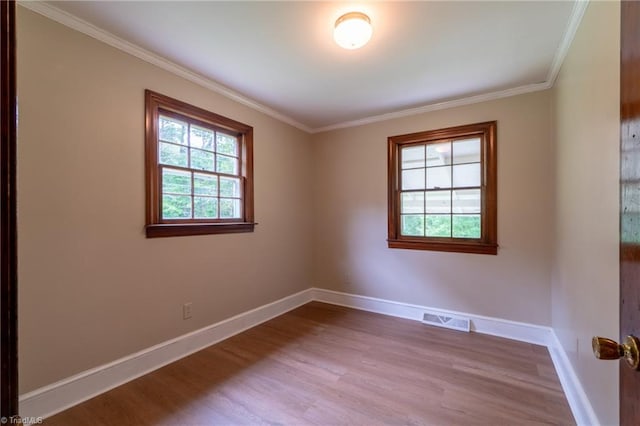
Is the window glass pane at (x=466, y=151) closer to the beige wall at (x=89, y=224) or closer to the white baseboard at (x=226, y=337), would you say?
the white baseboard at (x=226, y=337)

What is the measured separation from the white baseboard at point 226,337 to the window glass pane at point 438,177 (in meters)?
1.46

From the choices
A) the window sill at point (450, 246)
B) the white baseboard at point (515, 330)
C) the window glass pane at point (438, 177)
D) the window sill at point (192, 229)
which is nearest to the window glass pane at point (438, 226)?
the window sill at point (450, 246)

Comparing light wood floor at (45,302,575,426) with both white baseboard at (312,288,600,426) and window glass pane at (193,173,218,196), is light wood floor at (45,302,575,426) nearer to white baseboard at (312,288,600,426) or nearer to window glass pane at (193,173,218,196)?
white baseboard at (312,288,600,426)

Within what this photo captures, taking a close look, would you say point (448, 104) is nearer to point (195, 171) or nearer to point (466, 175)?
point (466, 175)

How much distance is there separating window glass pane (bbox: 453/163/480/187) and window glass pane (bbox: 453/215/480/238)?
0.38 metres

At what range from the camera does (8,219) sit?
1.68 ft

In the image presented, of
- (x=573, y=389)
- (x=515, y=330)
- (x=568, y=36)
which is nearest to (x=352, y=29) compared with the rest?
(x=568, y=36)

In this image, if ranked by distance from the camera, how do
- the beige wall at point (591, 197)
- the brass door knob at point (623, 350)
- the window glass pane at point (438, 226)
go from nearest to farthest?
the brass door knob at point (623, 350) < the beige wall at point (591, 197) < the window glass pane at point (438, 226)

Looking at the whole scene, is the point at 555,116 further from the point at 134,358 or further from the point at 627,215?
the point at 134,358

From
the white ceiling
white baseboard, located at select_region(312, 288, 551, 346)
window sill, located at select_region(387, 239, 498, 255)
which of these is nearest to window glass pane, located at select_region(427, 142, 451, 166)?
the white ceiling

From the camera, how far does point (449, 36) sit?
1.99 metres

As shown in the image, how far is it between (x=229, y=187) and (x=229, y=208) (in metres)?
0.23

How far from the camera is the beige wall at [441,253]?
272cm

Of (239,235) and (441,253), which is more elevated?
(239,235)
